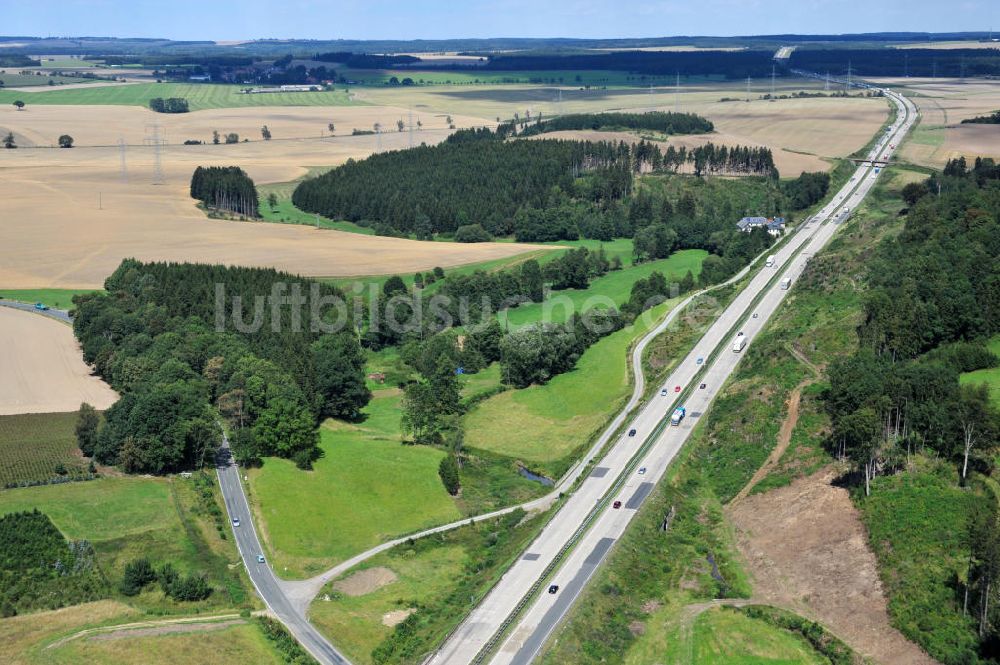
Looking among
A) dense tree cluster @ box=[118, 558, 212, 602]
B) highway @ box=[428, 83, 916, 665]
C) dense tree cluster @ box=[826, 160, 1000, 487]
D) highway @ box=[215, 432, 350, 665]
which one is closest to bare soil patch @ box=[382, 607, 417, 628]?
highway @ box=[215, 432, 350, 665]

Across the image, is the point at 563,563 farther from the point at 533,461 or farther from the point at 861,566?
the point at 533,461

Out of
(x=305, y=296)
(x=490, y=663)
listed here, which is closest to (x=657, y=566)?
(x=490, y=663)

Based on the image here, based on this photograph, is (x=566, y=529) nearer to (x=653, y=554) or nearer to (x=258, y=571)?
(x=653, y=554)

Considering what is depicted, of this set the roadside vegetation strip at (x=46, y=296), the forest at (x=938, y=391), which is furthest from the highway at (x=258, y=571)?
the roadside vegetation strip at (x=46, y=296)

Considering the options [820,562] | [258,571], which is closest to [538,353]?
[258,571]

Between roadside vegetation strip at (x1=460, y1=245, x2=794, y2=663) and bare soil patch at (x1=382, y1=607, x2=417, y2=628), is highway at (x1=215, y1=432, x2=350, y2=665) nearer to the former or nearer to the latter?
bare soil patch at (x1=382, y1=607, x2=417, y2=628)
